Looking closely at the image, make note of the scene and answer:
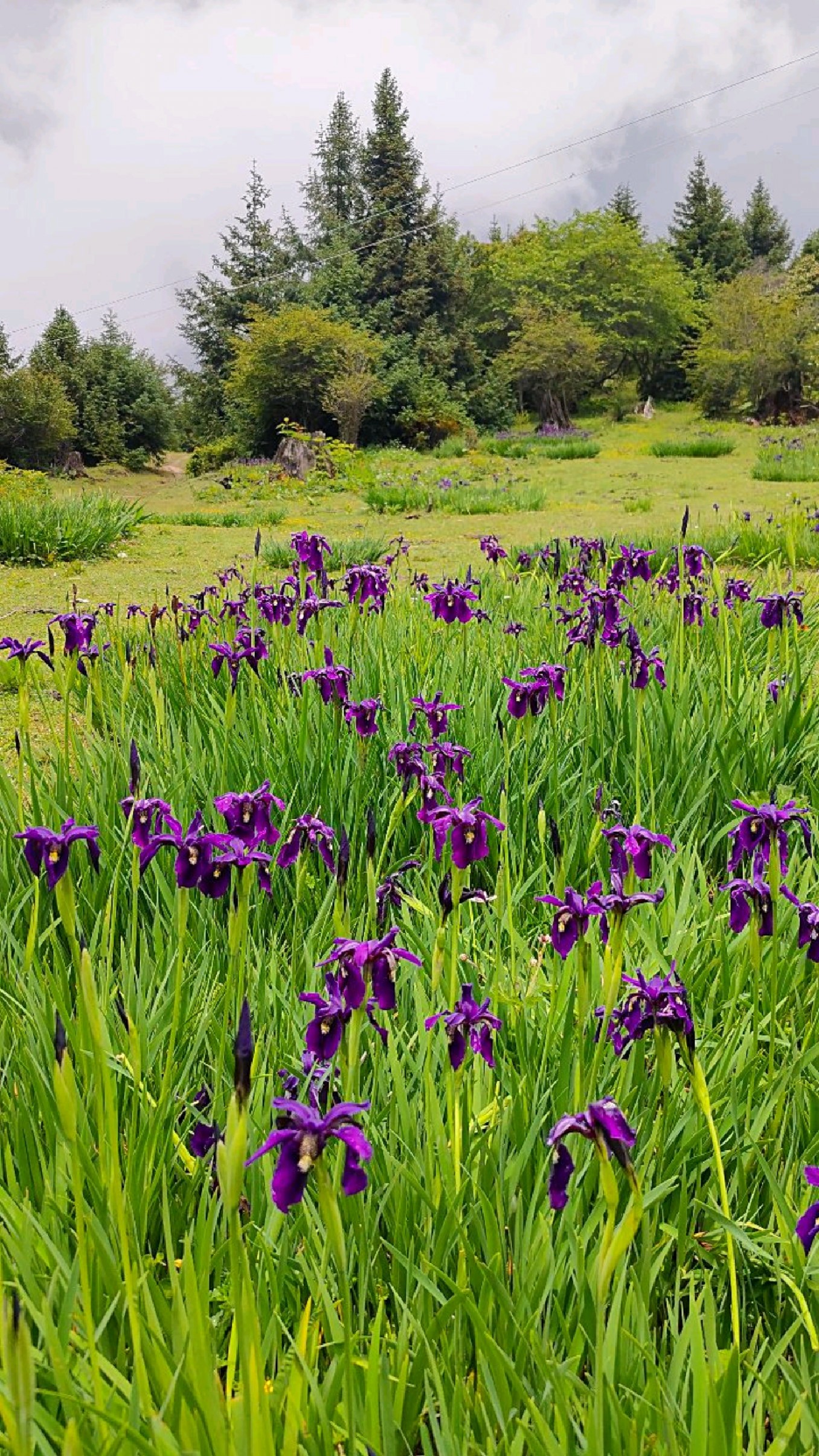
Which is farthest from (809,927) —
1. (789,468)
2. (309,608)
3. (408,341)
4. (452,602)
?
(408,341)

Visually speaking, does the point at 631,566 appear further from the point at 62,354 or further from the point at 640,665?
the point at 62,354

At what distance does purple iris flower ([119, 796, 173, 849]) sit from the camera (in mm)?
1417

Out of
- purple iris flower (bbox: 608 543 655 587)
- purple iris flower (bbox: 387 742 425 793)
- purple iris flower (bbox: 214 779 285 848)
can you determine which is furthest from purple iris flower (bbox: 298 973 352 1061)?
purple iris flower (bbox: 608 543 655 587)

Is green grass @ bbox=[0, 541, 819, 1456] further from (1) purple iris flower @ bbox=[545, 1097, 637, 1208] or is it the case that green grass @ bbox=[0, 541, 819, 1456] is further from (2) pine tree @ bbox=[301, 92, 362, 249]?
(2) pine tree @ bbox=[301, 92, 362, 249]

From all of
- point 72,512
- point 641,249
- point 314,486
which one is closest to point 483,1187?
point 72,512

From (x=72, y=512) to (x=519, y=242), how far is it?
1669 inches

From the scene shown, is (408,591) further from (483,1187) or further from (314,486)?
(314,486)

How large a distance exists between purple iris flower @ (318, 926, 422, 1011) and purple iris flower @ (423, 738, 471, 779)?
0.74 m

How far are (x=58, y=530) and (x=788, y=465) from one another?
11.5m

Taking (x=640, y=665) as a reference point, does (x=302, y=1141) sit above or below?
below

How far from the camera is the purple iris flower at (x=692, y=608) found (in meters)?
3.28

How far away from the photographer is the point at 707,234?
5172 cm

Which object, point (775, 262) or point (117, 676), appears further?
point (775, 262)

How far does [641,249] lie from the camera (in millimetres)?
39562
